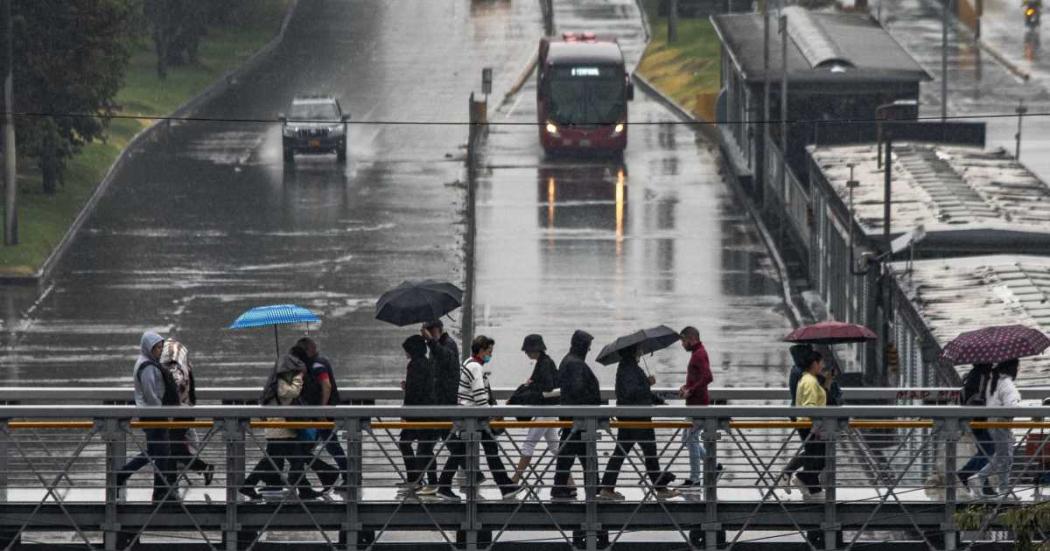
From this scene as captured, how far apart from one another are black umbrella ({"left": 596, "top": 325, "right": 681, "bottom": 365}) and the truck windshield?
46773mm

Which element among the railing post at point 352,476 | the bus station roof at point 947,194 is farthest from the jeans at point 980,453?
the bus station roof at point 947,194

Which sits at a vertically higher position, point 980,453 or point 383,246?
point 980,453

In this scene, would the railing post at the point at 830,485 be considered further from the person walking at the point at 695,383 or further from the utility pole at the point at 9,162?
the utility pole at the point at 9,162

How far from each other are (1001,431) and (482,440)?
4643 mm

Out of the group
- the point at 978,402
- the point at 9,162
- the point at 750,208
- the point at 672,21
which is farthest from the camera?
the point at 672,21

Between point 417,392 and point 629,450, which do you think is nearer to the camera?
point 629,450

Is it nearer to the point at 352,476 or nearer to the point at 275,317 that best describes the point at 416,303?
the point at 275,317

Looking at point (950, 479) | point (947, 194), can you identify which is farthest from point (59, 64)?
point (950, 479)

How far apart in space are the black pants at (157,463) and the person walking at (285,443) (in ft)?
2.28

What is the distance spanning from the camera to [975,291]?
3456 centimetres

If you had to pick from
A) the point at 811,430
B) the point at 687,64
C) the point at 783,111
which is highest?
the point at 687,64

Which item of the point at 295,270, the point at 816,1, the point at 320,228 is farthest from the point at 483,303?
the point at 816,1

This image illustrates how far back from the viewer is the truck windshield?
68.2 meters

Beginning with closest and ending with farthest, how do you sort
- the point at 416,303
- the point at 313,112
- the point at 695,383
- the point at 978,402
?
the point at 978,402 < the point at 695,383 < the point at 416,303 < the point at 313,112
